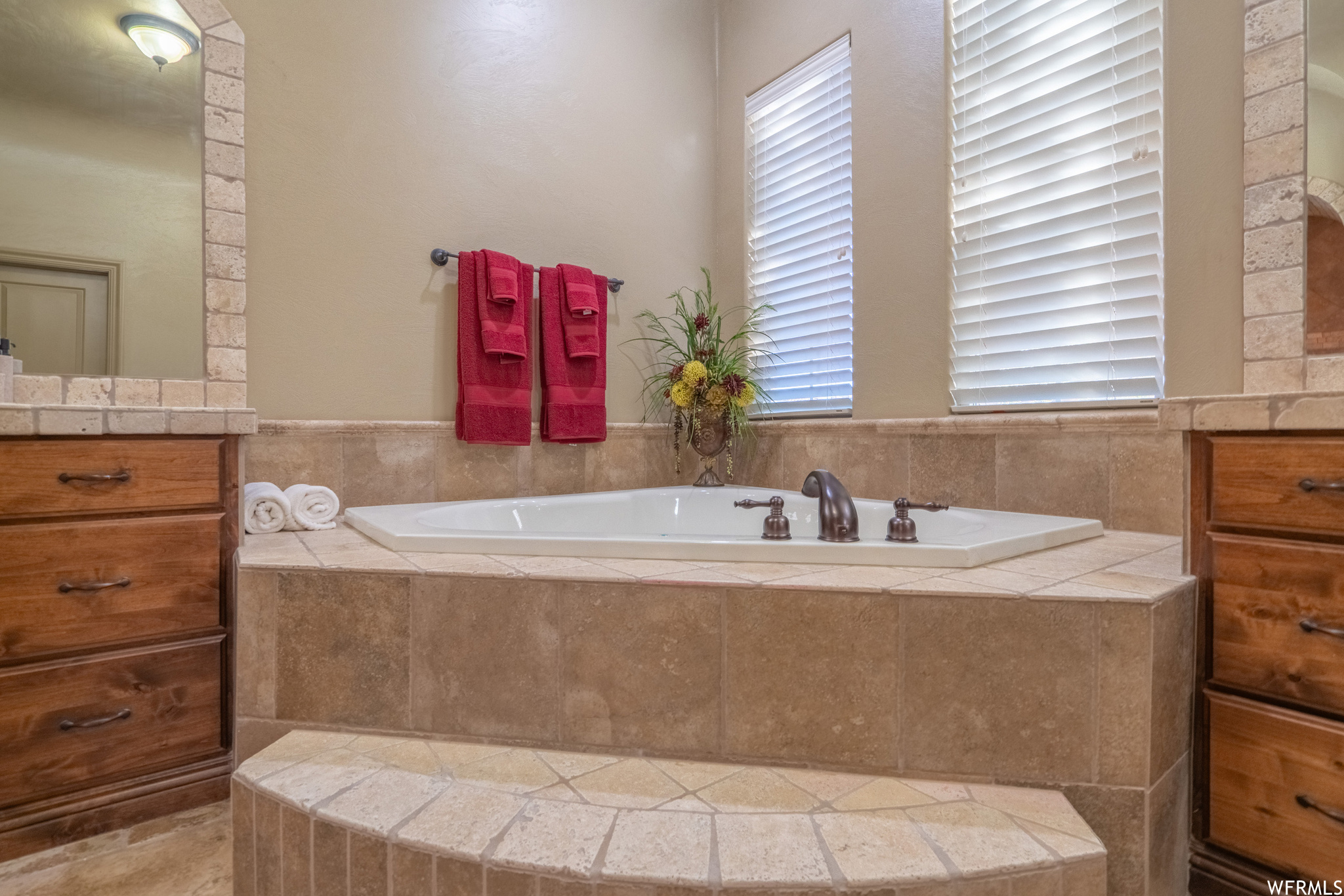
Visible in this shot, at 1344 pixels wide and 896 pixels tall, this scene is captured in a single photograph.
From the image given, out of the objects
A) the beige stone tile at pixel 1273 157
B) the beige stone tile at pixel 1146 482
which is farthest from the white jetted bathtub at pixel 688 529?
the beige stone tile at pixel 1273 157

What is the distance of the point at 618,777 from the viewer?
1104 millimetres

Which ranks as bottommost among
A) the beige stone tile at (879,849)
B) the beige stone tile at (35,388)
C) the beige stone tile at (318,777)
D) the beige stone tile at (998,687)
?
the beige stone tile at (879,849)

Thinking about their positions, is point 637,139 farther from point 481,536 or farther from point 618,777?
point 618,777

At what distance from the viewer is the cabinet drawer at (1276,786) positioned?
101 centimetres

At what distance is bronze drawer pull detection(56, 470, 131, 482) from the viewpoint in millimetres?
1341

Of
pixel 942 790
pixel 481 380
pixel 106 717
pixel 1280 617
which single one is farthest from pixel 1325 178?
pixel 106 717

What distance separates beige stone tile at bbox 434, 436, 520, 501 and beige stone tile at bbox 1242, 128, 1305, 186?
7.28 feet

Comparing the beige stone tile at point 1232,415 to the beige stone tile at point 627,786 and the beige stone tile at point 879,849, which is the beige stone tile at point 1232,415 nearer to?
the beige stone tile at point 879,849

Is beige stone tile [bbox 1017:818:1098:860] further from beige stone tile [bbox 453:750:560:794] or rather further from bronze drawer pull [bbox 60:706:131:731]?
bronze drawer pull [bbox 60:706:131:731]

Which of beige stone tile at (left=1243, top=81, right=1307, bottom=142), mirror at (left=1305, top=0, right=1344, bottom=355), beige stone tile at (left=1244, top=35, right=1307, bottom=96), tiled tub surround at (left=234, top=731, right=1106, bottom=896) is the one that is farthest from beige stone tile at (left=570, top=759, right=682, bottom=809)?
beige stone tile at (left=1244, top=35, right=1307, bottom=96)

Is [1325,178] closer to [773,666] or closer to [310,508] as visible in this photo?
[773,666]

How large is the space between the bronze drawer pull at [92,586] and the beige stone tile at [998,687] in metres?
1.57

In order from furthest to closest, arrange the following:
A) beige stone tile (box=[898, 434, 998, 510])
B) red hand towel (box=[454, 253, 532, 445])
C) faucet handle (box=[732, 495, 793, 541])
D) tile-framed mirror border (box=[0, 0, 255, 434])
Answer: red hand towel (box=[454, 253, 532, 445])
beige stone tile (box=[898, 434, 998, 510])
tile-framed mirror border (box=[0, 0, 255, 434])
faucet handle (box=[732, 495, 793, 541])

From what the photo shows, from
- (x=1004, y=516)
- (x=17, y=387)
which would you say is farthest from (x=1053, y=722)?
(x=17, y=387)
